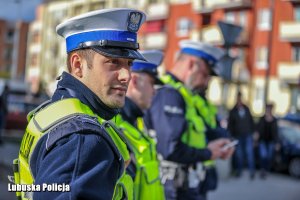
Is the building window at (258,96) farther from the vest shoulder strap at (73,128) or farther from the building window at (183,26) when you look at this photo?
the vest shoulder strap at (73,128)

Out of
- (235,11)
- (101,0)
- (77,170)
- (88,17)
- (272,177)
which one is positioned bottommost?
(272,177)

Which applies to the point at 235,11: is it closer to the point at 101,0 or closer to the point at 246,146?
the point at 246,146

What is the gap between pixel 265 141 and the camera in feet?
38.6

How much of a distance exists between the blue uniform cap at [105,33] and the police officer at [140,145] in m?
0.60

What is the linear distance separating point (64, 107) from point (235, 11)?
97.6ft

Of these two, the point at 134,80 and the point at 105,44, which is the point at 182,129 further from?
the point at 105,44

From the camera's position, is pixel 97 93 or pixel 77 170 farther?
pixel 97 93

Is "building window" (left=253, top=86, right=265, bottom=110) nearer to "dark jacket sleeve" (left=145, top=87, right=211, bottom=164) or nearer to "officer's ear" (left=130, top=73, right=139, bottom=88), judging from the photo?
"dark jacket sleeve" (left=145, top=87, right=211, bottom=164)

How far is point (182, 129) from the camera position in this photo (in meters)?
3.62

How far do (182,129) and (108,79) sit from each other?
6.07 ft

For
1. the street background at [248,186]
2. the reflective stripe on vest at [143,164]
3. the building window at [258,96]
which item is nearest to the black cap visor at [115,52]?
the reflective stripe on vest at [143,164]

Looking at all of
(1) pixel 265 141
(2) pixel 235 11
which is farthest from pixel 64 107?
(2) pixel 235 11

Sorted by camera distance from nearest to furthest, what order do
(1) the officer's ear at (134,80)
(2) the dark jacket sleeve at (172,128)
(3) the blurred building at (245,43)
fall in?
1. (1) the officer's ear at (134,80)
2. (2) the dark jacket sleeve at (172,128)
3. (3) the blurred building at (245,43)

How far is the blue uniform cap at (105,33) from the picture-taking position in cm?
182
